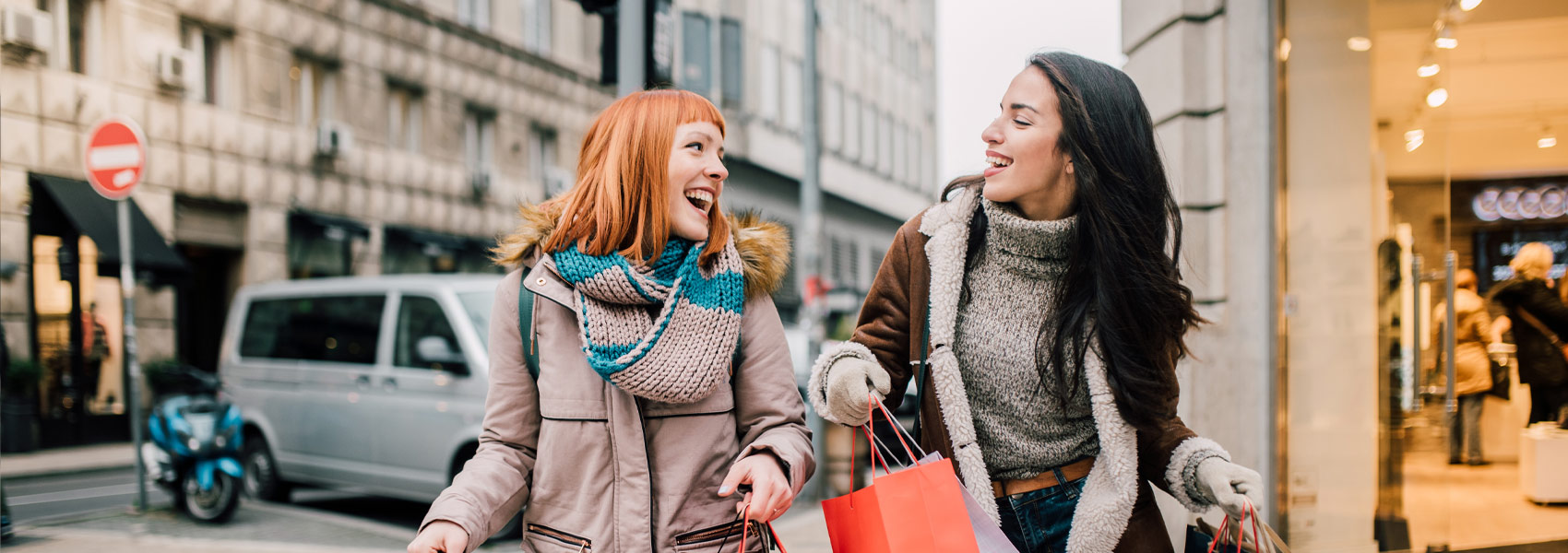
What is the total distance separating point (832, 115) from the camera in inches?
1209

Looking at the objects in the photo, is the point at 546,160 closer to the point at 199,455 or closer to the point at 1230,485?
the point at 199,455

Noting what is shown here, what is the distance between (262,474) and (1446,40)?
336 inches

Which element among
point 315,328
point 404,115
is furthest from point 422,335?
point 404,115

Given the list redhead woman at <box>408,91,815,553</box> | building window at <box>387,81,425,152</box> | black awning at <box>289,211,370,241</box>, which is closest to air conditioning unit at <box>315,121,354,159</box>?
black awning at <box>289,211,370,241</box>

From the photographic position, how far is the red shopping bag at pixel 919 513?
1688 mm

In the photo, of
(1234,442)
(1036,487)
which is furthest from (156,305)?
(1036,487)

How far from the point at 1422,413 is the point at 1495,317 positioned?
58 cm

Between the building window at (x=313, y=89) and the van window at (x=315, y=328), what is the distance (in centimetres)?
824

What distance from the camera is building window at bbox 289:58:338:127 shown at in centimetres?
1548

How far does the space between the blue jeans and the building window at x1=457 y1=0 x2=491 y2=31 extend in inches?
721

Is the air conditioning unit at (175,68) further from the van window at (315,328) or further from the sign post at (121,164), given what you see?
the sign post at (121,164)

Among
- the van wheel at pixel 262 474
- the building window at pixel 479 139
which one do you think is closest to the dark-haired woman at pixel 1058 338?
the van wheel at pixel 262 474

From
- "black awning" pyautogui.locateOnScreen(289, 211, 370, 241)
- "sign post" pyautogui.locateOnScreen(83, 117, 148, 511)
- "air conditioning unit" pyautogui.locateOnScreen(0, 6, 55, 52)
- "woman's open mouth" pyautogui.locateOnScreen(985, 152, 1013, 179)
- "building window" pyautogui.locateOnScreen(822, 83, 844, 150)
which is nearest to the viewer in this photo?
"woman's open mouth" pyautogui.locateOnScreen(985, 152, 1013, 179)

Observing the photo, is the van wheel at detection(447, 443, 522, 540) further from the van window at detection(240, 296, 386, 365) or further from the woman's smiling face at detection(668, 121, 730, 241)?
the woman's smiling face at detection(668, 121, 730, 241)
